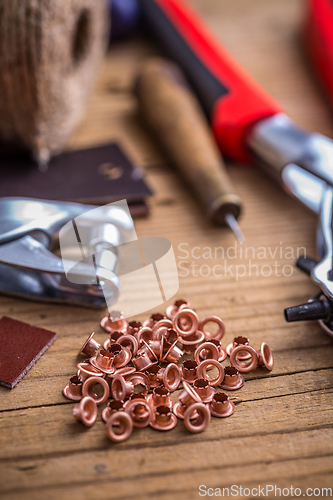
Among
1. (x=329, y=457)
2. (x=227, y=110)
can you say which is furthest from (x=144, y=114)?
(x=329, y=457)

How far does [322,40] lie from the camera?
3.08 ft

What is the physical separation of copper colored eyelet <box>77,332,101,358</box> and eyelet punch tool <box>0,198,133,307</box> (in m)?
0.06

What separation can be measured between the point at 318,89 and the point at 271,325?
64cm

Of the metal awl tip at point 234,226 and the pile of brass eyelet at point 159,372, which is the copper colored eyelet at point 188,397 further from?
the metal awl tip at point 234,226

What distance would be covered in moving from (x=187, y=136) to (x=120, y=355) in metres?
0.40

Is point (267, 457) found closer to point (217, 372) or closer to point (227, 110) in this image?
point (217, 372)

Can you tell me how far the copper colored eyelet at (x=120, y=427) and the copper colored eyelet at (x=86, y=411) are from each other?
2cm

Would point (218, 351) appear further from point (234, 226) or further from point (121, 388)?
point (234, 226)

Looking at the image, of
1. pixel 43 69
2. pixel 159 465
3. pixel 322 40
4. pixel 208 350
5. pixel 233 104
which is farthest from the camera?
pixel 322 40

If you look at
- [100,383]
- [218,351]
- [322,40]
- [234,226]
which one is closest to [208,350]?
[218,351]

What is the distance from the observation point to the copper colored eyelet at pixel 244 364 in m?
0.46

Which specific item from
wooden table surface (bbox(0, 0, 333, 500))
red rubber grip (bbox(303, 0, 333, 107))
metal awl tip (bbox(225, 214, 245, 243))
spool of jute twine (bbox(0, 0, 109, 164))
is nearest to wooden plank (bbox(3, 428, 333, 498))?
wooden table surface (bbox(0, 0, 333, 500))

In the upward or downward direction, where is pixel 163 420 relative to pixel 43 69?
downward

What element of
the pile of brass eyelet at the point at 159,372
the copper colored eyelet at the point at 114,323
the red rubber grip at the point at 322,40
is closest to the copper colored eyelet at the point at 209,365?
the pile of brass eyelet at the point at 159,372
